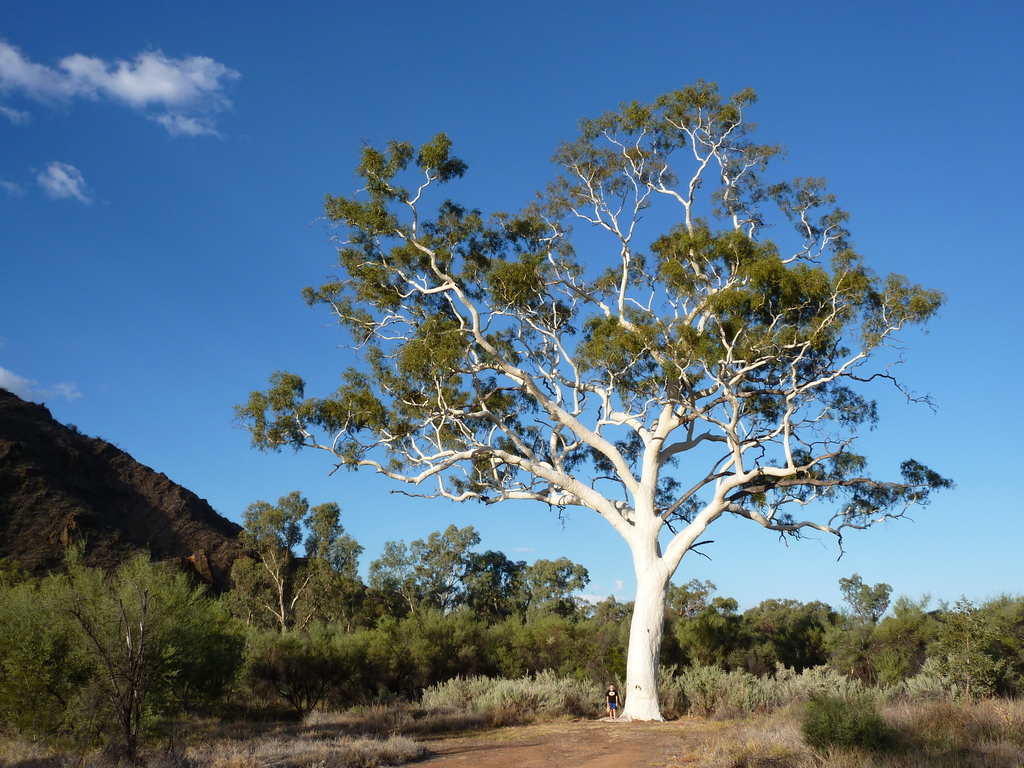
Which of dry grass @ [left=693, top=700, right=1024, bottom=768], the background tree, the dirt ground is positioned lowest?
the dirt ground

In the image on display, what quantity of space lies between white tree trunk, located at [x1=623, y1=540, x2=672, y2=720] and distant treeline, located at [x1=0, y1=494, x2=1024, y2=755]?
2.96m

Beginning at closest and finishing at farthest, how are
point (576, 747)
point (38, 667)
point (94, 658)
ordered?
point (94, 658)
point (38, 667)
point (576, 747)

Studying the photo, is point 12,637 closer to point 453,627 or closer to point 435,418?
point 435,418

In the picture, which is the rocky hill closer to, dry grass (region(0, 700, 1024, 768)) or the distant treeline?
the distant treeline

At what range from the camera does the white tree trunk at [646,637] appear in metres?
13.8

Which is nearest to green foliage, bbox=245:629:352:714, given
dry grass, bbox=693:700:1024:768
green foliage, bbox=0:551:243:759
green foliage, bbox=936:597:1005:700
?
green foliage, bbox=0:551:243:759

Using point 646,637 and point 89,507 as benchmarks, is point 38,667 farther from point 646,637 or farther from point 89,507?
point 89,507

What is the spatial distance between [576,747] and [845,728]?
14.8 feet

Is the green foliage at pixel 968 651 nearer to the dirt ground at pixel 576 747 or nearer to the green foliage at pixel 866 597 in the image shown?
the dirt ground at pixel 576 747

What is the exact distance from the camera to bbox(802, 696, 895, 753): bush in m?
7.23

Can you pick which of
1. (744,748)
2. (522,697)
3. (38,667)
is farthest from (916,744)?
(38,667)

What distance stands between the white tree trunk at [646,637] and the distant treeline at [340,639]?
2.96m

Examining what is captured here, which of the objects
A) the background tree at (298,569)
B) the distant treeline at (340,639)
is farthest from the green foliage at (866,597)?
the background tree at (298,569)

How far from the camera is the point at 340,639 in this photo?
1989 cm
